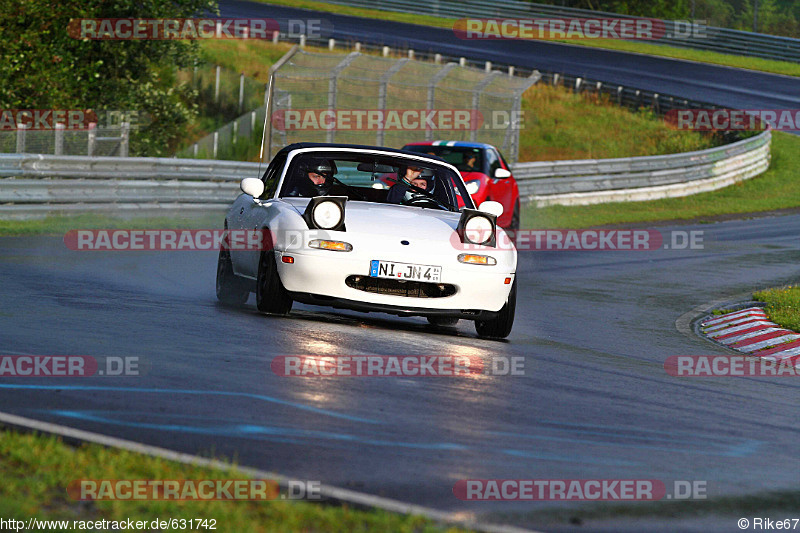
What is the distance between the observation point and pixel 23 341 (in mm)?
7484

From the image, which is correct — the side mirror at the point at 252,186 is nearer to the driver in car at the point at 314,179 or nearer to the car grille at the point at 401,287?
the driver in car at the point at 314,179

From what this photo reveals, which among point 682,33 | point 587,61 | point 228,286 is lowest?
point 228,286

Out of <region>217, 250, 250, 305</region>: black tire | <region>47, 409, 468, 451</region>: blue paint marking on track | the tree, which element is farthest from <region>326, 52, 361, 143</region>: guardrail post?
<region>47, 409, 468, 451</region>: blue paint marking on track

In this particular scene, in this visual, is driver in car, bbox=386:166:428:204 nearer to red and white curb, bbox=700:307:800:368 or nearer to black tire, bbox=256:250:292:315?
black tire, bbox=256:250:292:315

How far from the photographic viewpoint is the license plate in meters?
8.81

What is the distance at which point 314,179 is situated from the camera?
397 inches

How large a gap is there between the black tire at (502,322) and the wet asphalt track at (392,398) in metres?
0.11

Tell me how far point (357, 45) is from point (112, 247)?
95.9ft

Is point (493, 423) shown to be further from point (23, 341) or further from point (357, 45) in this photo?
point (357, 45)

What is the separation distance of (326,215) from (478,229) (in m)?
1.15

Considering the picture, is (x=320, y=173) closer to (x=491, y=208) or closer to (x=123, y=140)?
(x=491, y=208)

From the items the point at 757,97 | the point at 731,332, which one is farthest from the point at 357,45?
the point at 731,332

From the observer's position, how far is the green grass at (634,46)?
168 ft

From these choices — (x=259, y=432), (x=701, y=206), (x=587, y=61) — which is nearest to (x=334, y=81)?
(x=701, y=206)
